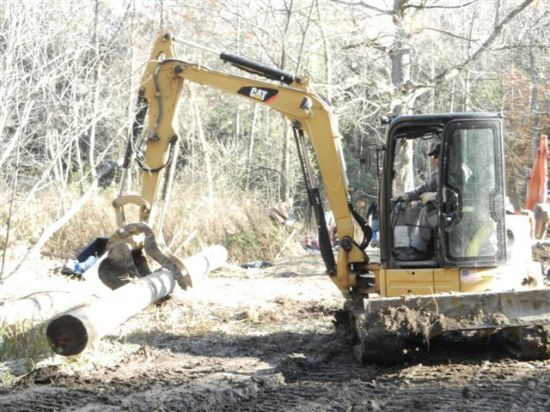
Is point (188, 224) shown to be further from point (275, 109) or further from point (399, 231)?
point (399, 231)

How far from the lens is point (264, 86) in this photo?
837 centimetres

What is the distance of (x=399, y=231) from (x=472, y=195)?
2.70 ft

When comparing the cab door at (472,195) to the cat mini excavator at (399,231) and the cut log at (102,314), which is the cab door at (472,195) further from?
the cut log at (102,314)

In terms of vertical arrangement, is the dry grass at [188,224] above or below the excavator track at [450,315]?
above

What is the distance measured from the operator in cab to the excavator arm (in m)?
0.81

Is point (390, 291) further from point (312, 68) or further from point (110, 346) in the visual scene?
point (312, 68)

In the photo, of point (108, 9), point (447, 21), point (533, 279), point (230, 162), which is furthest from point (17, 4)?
point (447, 21)

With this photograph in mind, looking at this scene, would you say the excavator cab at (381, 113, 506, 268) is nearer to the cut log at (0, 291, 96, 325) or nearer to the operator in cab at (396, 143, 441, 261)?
the operator in cab at (396, 143, 441, 261)

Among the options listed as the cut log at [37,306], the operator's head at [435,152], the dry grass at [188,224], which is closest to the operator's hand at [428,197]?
the operator's head at [435,152]

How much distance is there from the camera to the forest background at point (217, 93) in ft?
29.9

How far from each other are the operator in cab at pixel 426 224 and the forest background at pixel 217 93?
65cm

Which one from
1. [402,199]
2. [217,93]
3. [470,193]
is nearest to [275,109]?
[402,199]

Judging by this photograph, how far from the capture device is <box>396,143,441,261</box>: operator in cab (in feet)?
23.6

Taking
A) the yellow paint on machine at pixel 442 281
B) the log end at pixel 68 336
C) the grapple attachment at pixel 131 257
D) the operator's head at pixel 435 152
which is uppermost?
the operator's head at pixel 435 152
